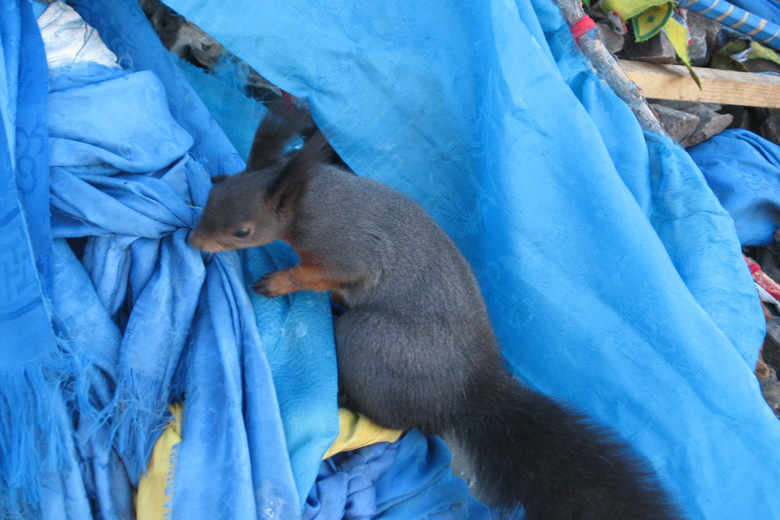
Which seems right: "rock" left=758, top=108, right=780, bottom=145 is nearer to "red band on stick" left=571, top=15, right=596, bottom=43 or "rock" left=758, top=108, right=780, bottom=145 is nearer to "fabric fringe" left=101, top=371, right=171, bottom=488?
"red band on stick" left=571, top=15, right=596, bottom=43

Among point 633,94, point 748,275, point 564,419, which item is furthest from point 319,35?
point 748,275

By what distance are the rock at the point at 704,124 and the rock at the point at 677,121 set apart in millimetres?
122

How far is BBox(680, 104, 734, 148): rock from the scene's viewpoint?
323 cm

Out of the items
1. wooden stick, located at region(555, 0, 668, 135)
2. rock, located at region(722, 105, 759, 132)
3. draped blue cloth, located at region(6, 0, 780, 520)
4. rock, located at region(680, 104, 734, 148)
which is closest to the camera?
draped blue cloth, located at region(6, 0, 780, 520)

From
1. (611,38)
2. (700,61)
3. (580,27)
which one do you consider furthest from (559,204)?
(700,61)

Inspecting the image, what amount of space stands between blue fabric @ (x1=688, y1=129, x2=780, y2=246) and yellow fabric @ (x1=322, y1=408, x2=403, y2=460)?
2257mm

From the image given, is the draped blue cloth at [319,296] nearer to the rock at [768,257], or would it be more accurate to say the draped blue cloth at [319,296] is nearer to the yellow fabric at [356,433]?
the yellow fabric at [356,433]

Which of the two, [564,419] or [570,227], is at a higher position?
[570,227]

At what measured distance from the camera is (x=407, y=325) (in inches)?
68.2

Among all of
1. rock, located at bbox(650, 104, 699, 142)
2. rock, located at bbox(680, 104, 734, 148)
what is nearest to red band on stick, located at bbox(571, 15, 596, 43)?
rock, located at bbox(650, 104, 699, 142)

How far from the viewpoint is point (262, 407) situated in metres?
1.49

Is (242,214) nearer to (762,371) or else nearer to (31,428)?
(31,428)

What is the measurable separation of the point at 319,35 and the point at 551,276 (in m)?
1.14

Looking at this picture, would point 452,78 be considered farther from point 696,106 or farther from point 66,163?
point 696,106
